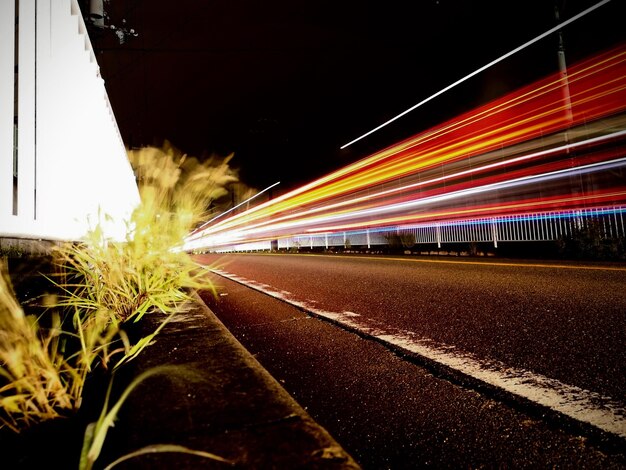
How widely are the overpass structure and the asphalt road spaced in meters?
1.93

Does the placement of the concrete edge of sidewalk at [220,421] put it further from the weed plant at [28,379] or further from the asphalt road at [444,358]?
the asphalt road at [444,358]

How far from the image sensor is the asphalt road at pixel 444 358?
1463mm

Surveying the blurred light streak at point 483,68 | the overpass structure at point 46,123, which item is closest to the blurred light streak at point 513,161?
the blurred light streak at point 483,68

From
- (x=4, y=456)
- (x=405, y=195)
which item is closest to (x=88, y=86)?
(x=4, y=456)

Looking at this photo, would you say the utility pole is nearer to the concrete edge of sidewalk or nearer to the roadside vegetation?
the roadside vegetation

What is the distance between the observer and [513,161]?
38.6 feet

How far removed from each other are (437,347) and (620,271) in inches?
209

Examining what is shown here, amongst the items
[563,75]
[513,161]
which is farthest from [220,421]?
[563,75]

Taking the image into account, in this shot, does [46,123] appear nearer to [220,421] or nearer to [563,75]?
[220,421]

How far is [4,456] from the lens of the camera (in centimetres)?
111

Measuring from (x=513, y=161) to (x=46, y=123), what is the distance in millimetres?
12438

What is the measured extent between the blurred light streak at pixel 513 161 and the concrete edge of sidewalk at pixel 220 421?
204 inches

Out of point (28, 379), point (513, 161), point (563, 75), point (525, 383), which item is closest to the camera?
point (28, 379)

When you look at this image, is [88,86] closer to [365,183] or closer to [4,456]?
[4,456]
